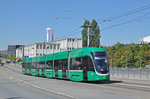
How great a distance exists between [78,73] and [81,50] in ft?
7.31

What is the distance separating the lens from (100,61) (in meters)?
22.4

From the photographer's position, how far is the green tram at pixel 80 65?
72.6ft

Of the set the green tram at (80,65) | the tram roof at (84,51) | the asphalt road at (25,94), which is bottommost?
the asphalt road at (25,94)

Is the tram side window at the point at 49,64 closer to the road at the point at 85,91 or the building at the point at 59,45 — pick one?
the road at the point at 85,91

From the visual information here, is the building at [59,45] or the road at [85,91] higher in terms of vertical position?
the building at [59,45]

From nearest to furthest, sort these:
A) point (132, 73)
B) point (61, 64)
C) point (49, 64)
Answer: point (61, 64) < point (49, 64) < point (132, 73)

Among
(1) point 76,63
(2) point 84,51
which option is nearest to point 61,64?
(1) point 76,63

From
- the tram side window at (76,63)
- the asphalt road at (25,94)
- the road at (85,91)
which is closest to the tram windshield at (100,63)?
the road at (85,91)

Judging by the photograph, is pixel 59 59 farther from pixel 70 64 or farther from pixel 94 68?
pixel 94 68

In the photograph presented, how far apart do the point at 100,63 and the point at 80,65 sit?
2.54 metres

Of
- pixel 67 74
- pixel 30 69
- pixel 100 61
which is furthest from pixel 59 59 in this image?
pixel 30 69

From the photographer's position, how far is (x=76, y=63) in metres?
25.1

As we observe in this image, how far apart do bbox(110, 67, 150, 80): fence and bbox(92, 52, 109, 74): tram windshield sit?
40.6 ft

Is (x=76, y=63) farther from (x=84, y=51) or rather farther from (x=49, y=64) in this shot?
(x=49, y=64)
